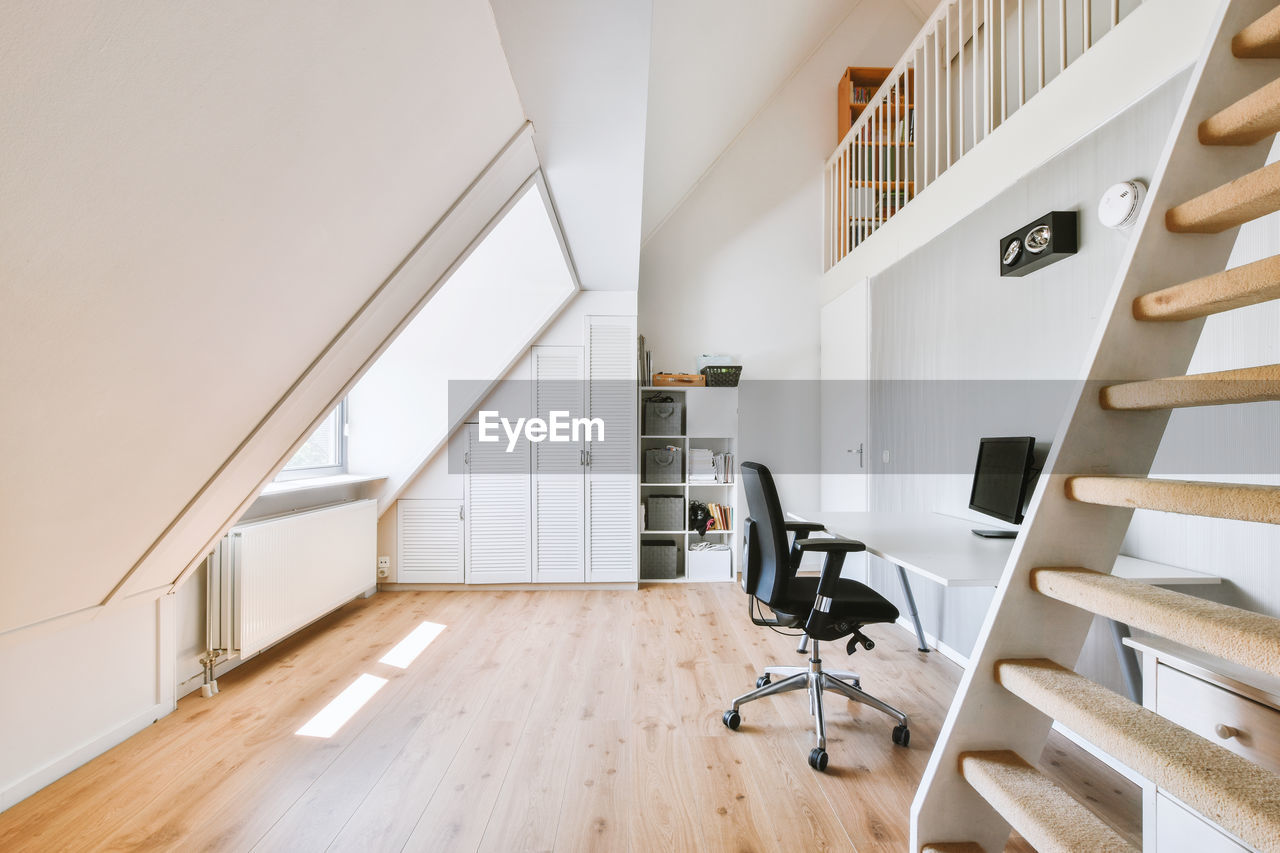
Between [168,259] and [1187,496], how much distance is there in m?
1.82

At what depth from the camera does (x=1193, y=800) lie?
0.68 metres

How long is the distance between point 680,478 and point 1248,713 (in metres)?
3.47

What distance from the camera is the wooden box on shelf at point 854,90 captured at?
4531 mm

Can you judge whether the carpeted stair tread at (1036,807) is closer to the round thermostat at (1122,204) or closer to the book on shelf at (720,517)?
the round thermostat at (1122,204)

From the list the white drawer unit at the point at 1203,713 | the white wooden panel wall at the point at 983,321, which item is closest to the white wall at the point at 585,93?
the white wooden panel wall at the point at 983,321

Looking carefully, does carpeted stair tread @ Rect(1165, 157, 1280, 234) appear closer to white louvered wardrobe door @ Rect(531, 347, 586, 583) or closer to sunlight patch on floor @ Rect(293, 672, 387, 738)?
sunlight patch on floor @ Rect(293, 672, 387, 738)

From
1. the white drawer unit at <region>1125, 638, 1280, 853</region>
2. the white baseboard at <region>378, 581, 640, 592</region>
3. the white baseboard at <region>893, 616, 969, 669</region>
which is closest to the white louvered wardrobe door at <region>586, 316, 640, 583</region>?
the white baseboard at <region>378, 581, 640, 592</region>

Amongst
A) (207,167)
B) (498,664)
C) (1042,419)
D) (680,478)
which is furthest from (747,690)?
(207,167)

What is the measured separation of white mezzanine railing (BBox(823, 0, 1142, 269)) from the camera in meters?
2.41

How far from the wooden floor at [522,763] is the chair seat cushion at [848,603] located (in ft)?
1.54

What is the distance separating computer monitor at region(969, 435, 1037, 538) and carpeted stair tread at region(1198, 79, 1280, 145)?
135 cm

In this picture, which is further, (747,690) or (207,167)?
(747,690)

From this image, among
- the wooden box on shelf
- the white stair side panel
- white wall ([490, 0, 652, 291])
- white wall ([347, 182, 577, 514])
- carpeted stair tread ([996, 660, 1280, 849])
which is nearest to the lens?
carpeted stair tread ([996, 660, 1280, 849])

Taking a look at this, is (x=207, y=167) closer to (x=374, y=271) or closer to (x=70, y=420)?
(x=70, y=420)
